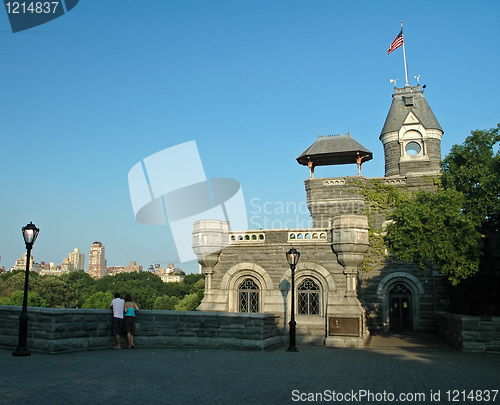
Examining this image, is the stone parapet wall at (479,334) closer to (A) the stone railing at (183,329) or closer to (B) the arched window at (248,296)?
(A) the stone railing at (183,329)

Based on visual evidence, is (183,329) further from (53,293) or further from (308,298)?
(53,293)

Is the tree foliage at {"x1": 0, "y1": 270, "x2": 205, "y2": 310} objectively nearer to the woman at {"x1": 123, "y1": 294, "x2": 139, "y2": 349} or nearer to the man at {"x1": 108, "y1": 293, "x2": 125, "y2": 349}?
the woman at {"x1": 123, "y1": 294, "x2": 139, "y2": 349}

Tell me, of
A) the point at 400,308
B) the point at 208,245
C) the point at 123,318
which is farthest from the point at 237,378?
the point at 400,308

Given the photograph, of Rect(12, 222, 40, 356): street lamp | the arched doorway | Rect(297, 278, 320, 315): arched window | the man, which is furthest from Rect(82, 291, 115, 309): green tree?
Rect(12, 222, 40, 356): street lamp


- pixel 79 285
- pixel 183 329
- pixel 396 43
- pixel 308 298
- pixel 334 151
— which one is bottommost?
pixel 79 285

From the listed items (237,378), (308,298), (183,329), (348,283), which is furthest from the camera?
(308,298)

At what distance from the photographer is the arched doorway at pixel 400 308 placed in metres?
24.2

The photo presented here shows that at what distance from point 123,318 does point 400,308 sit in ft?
52.5

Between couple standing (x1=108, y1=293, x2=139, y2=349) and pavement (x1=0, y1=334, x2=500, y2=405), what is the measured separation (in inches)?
16.8

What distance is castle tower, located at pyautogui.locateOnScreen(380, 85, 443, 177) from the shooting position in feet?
92.4

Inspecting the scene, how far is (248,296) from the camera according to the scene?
20469 mm

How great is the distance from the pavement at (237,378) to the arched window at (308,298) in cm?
554

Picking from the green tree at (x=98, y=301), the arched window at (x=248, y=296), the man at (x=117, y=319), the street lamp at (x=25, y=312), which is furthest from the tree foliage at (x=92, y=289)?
the street lamp at (x=25, y=312)

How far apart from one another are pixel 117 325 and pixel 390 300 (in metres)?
15.9
